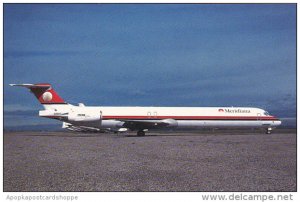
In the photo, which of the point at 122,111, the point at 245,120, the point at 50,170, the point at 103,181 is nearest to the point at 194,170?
the point at 103,181

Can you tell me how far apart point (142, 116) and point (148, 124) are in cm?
91

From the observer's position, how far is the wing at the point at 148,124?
1227 inches

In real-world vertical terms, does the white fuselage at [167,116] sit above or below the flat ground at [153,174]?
above

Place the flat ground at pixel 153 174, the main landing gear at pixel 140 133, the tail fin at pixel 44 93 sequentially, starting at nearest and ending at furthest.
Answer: the flat ground at pixel 153 174 < the tail fin at pixel 44 93 < the main landing gear at pixel 140 133

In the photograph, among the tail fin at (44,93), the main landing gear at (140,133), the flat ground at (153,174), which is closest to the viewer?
the flat ground at (153,174)

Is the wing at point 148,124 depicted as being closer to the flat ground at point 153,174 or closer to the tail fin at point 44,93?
the tail fin at point 44,93

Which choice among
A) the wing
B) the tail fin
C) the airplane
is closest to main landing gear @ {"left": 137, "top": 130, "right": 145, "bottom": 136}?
the airplane

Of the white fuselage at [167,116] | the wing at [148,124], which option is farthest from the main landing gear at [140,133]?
the white fuselage at [167,116]

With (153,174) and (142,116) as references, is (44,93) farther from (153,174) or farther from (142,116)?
(153,174)

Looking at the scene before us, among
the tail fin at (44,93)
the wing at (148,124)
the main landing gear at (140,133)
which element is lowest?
the main landing gear at (140,133)

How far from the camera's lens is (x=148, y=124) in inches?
1244

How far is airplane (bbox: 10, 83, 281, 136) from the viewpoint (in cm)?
3098

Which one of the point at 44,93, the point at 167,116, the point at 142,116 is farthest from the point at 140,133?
the point at 44,93

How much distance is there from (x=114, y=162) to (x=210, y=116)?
74.7 ft
